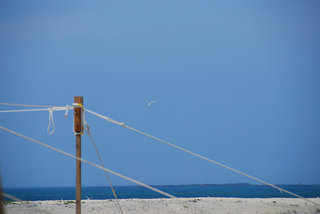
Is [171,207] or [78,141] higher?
[78,141]

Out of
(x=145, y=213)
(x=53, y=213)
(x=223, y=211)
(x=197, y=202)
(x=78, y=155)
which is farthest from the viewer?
(x=197, y=202)

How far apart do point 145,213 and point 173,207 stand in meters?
1.76

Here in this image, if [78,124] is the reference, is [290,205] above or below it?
below

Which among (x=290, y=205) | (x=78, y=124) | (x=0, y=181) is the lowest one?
(x=290, y=205)

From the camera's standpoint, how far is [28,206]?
703 inches

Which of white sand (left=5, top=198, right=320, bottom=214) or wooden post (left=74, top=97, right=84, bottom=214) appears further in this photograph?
white sand (left=5, top=198, right=320, bottom=214)

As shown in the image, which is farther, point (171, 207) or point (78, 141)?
point (171, 207)

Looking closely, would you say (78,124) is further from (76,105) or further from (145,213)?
(145,213)

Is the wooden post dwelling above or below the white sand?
above

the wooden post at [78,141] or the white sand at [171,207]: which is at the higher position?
the wooden post at [78,141]

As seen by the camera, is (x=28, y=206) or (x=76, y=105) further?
(x=28, y=206)

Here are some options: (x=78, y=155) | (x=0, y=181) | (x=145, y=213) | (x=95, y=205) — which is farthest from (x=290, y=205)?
(x=0, y=181)

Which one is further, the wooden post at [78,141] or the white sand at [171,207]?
the white sand at [171,207]

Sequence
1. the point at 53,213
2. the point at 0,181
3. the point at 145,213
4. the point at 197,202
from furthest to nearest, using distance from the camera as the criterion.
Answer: the point at 197,202 → the point at 145,213 → the point at 53,213 → the point at 0,181
